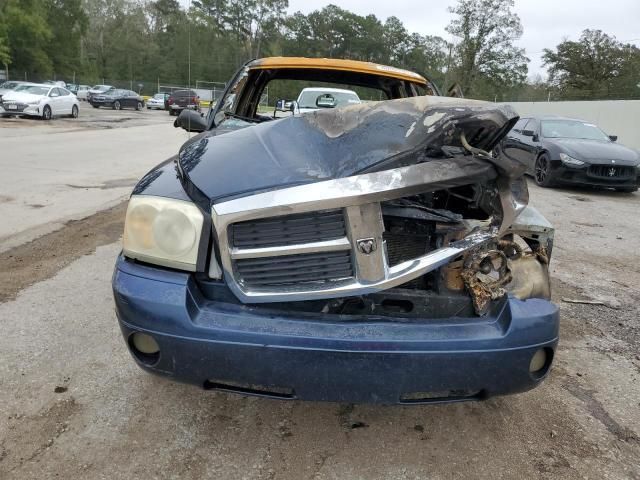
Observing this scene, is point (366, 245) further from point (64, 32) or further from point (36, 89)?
point (64, 32)

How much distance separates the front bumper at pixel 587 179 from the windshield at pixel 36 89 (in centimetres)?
2069

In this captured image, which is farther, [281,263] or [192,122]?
[192,122]

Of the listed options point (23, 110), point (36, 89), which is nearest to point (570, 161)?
point (23, 110)

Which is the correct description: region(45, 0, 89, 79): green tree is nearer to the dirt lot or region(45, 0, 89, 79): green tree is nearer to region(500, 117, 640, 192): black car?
region(500, 117, 640, 192): black car

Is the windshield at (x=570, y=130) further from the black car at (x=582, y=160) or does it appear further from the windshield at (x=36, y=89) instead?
the windshield at (x=36, y=89)

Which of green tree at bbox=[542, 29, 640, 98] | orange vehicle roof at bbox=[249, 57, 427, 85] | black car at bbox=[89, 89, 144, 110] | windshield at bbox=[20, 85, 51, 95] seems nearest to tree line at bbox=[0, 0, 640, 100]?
green tree at bbox=[542, 29, 640, 98]

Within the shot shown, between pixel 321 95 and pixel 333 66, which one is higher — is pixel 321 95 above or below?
below

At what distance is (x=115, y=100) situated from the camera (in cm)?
3603

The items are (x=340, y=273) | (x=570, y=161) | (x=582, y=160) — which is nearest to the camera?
(x=340, y=273)

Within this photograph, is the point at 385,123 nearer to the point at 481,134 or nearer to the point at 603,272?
the point at 481,134

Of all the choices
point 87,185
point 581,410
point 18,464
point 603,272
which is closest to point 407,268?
point 581,410

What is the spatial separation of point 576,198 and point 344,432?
8.34 meters

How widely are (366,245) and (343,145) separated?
0.48m

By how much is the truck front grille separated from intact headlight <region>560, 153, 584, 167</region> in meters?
8.83
